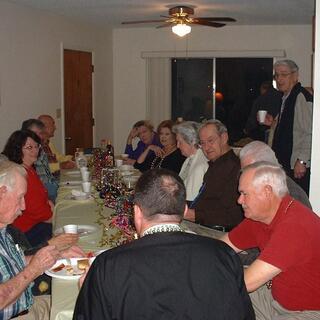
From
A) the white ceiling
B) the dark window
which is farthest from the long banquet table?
the dark window

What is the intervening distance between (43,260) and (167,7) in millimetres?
4441

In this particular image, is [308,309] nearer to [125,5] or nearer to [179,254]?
[179,254]

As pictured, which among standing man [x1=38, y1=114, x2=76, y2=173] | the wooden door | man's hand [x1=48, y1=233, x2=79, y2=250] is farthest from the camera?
the wooden door

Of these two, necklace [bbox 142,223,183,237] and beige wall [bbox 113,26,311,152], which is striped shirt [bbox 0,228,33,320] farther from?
beige wall [bbox 113,26,311,152]

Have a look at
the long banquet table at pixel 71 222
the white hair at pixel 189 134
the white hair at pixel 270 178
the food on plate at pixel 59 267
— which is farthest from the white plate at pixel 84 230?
the white hair at pixel 189 134

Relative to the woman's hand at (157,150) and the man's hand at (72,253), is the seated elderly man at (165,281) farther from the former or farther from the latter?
the woman's hand at (157,150)

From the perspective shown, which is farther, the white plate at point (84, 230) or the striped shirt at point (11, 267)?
the white plate at point (84, 230)

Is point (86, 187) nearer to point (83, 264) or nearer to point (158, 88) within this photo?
point (83, 264)

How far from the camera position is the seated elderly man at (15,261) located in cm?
201

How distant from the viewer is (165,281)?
145 cm

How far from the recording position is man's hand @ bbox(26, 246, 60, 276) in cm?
205

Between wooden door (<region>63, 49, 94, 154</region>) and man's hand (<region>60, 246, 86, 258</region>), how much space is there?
15.6 feet

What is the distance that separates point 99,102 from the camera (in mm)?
7727

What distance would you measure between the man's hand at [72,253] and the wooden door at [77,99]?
4743mm
